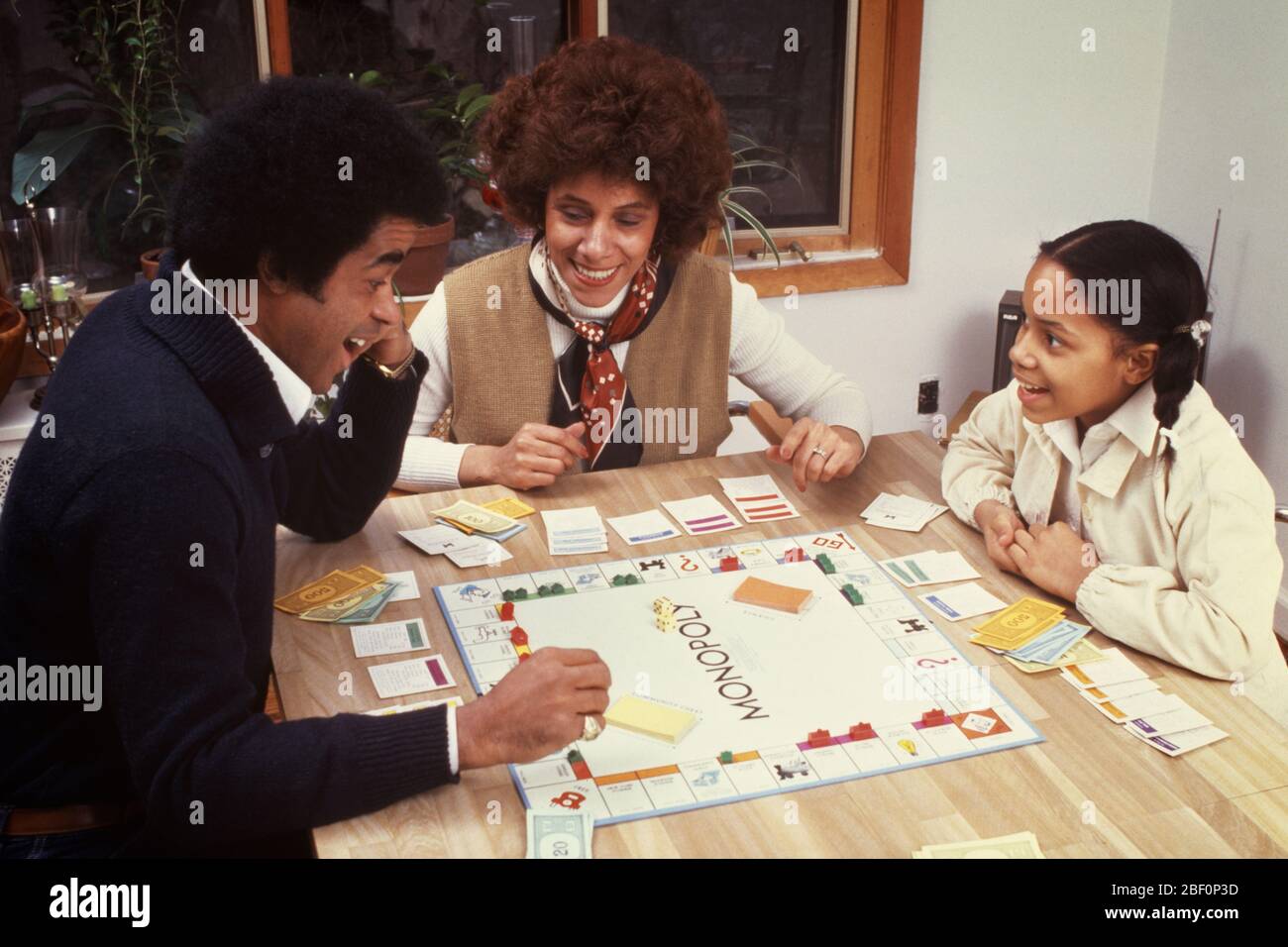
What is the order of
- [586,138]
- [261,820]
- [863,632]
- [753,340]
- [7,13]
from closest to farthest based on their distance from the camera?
1. [261,820]
2. [863,632]
3. [586,138]
4. [753,340]
5. [7,13]

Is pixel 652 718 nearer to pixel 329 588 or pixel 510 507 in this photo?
pixel 329 588

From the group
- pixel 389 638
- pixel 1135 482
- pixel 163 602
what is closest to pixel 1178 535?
pixel 1135 482

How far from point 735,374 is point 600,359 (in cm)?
31

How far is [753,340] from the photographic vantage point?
2389 mm

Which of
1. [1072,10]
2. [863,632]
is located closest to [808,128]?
[1072,10]

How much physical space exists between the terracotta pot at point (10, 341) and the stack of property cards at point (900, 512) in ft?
6.59

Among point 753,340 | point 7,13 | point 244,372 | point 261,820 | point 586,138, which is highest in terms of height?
point 7,13

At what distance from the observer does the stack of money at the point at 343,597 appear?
1620 mm

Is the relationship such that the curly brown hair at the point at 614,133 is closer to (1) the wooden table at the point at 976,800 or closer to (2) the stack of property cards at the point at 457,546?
(2) the stack of property cards at the point at 457,546

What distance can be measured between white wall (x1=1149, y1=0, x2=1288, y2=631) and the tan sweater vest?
5.85 feet

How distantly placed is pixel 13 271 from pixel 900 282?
2.45m

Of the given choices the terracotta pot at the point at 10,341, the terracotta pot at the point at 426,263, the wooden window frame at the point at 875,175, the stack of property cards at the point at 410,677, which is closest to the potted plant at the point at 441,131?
the terracotta pot at the point at 426,263

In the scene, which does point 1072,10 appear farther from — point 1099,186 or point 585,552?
point 585,552

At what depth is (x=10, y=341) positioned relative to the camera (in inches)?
109
